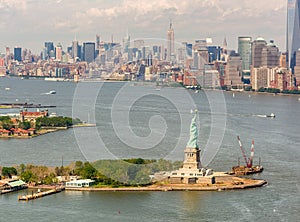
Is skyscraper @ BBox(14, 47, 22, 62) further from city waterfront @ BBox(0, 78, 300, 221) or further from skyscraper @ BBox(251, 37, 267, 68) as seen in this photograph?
city waterfront @ BBox(0, 78, 300, 221)

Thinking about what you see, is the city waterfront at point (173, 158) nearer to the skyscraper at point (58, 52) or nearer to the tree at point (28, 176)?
the tree at point (28, 176)

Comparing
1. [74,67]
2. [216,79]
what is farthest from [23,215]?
[74,67]

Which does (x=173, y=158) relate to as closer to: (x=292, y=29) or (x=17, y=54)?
(x=292, y=29)

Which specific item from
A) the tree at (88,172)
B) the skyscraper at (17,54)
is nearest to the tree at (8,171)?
the tree at (88,172)

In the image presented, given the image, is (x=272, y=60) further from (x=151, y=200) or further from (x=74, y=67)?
(x=151, y=200)

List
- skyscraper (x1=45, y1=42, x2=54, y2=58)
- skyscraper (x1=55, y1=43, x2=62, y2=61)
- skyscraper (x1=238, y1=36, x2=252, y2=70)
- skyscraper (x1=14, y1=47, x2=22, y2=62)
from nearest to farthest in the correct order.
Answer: skyscraper (x1=238, y1=36, x2=252, y2=70), skyscraper (x1=55, y1=43, x2=62, y2=61), skyscraper (x1=14, y1=47, x2=22, y2=62), skyscraper (x1=45, y1=42, x2=54, y2=58)

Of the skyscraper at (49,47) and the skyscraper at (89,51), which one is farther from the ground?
the skyscraper at (49,47)

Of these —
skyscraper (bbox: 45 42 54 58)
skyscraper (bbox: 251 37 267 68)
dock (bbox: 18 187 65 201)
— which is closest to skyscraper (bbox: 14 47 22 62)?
skyscraper (bbox: 45 42 54 58)

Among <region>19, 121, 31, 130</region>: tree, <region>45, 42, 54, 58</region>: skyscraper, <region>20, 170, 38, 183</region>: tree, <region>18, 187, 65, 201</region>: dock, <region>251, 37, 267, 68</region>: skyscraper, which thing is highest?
<region>45, 42, 54, 58</region>: skyscraper
